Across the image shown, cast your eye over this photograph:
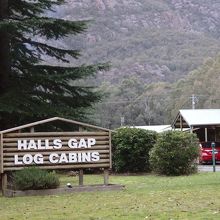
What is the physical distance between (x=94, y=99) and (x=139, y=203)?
396 inches

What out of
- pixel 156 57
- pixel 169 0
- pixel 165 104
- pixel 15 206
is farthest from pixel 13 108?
pixel 169 0

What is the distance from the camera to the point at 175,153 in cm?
2250

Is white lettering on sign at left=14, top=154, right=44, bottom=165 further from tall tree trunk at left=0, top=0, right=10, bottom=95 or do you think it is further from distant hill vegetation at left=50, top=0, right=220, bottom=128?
distant hill vegetation at left=50, top=0, right=220, bottom=128

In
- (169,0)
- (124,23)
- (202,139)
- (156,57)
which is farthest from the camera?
(169,0)

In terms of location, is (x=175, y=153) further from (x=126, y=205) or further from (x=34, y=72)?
(x=126, y=205)

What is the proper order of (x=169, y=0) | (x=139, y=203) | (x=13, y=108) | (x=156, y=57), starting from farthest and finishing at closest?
(x=169, y=0) → (x=156, y=57) → (x=13, y=108) → (x=139, y=203)

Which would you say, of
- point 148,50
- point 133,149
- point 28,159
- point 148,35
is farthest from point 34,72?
point 148,35

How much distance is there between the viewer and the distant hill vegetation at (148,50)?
315 ft

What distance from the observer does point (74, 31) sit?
21.4 m

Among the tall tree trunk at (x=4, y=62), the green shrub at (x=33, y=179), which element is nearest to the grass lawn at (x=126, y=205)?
the green shrub at (x=33, y=179)

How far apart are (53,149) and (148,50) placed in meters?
115

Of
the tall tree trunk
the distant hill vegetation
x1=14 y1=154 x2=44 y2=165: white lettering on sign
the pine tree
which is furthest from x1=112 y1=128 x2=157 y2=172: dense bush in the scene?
the distant hill vegetation

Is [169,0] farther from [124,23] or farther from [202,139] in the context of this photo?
[202,139]

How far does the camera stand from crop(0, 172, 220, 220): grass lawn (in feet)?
35.2
